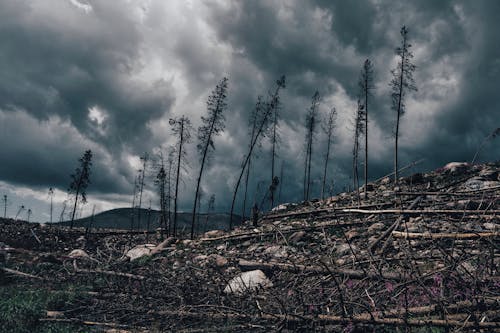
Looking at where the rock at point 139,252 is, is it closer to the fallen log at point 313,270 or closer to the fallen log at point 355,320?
the fallen log at point 313,270

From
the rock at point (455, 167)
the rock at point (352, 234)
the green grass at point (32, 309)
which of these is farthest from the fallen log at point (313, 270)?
the rock at point (455, 167)

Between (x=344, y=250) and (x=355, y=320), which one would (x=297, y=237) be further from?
(x=355, y=320)

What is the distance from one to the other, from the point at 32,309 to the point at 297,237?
749 cm

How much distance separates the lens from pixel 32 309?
623 cm

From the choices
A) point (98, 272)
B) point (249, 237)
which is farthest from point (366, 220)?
point (98, 272)

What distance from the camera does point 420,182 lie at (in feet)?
74.9

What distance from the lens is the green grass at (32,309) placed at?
5.61m

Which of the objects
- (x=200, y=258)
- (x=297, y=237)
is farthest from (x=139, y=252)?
(x=297, y=237)

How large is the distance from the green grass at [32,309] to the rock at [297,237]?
6448 mm

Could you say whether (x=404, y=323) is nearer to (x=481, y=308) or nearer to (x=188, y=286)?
(x=481, y=308)

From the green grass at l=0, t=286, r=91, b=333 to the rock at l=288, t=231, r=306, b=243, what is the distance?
6.45 meters

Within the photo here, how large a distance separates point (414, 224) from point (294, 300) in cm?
578

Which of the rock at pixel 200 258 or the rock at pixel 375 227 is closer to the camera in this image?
the rock at pixel 375 227

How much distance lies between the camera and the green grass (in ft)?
18.4
